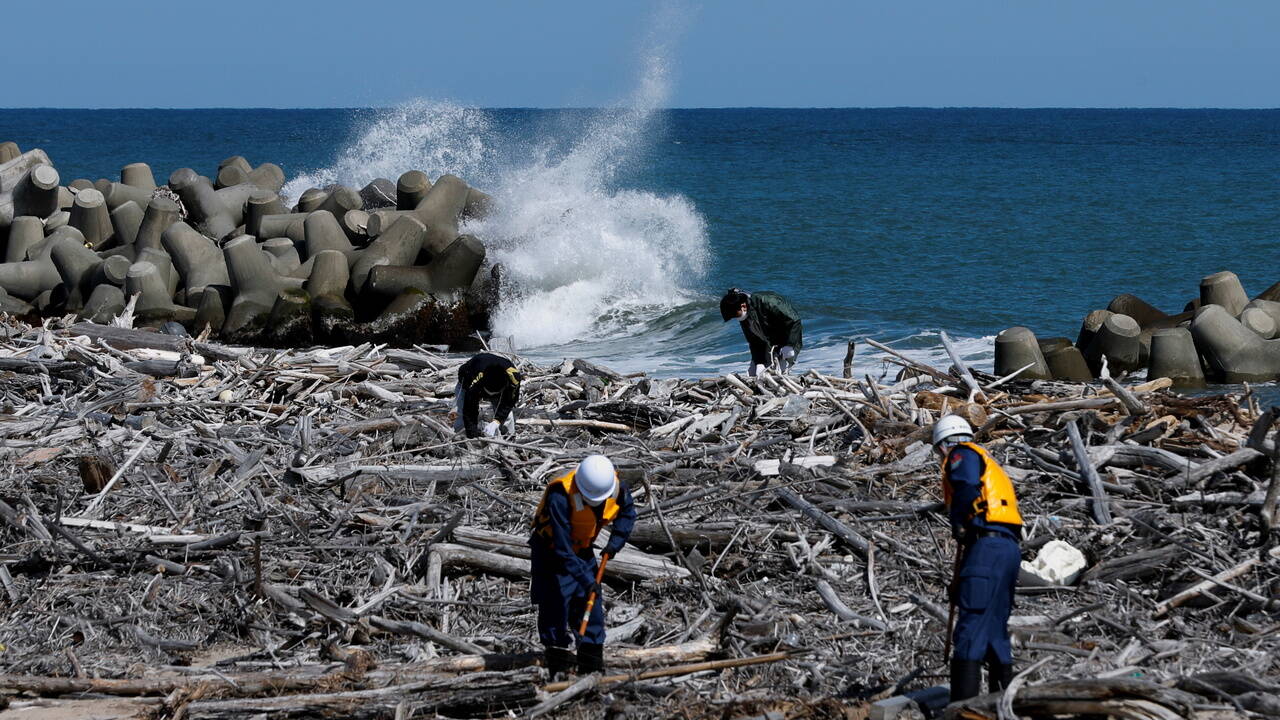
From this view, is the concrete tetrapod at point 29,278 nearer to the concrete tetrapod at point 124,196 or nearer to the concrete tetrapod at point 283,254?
the concrete tetrapod at point 124,196

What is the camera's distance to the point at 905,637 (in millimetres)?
7383

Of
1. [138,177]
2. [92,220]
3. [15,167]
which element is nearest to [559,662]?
[92,220]

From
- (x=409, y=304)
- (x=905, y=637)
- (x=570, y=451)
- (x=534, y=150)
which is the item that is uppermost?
(x=534, y=150)

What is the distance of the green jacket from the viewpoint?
12.7 meters

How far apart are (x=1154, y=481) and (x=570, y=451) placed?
164 inches

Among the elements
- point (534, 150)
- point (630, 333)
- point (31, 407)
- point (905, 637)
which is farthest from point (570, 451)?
point (534, 150)

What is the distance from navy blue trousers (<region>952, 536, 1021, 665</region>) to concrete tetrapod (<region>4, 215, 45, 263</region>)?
780 inches

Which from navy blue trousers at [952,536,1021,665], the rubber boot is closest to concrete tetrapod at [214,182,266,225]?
the rubber boot

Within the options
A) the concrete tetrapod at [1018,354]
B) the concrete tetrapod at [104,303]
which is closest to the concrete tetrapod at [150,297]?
the concrete tetrapod at [104,303]

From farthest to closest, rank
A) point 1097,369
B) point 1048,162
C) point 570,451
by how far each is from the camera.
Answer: point 1048,162 < point 1097,369 < point 570,451

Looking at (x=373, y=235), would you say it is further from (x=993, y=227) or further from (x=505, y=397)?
(x=993, y=227)

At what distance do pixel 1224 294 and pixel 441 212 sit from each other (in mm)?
11996

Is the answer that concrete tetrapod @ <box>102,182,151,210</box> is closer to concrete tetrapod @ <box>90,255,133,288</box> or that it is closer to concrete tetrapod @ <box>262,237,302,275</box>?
concrete tetrapod @ <box>90,255,133,288</box>

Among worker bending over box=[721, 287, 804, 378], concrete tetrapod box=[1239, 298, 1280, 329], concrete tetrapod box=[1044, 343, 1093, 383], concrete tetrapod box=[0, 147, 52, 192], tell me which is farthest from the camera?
concrete tetrapod box=[0, 147, 52, 192]
